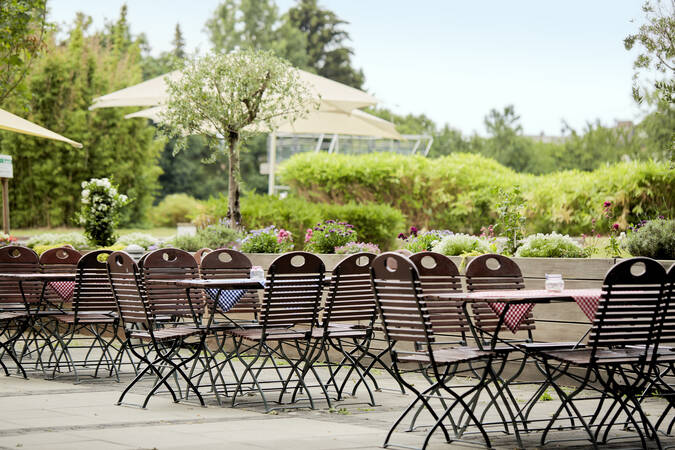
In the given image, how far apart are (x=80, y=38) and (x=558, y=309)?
63.6 feet

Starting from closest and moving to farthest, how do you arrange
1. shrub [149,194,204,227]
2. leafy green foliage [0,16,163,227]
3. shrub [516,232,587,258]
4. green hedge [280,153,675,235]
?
shrub [516,232,587,258]
green hedge [280,153,675,235]
leafy green foliage [0,16,163,227]
shrub [149,194,204,227]

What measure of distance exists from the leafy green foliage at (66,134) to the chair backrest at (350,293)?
1645 cm

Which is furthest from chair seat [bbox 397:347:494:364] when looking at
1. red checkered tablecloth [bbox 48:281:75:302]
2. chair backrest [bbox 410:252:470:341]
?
red checkered tablecloth [bbox 48:281:75:302]

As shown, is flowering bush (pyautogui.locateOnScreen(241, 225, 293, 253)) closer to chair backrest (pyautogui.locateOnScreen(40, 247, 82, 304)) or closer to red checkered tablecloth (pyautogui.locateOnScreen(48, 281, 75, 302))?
chair backrest (pyautogui.locateOnScreen(40, 247, 82, 304))

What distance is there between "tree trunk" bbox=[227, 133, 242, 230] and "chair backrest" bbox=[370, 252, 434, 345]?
20.6 ft

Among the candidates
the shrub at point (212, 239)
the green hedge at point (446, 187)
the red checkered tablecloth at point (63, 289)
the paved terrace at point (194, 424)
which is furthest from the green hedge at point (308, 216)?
the paved terrace at point (194, 424)

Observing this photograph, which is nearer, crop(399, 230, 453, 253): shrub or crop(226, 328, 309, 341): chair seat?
crop(226, 328, 309, 341): chair seat

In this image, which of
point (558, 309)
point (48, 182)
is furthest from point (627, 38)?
point (48, 182)

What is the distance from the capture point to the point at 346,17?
52.9 m

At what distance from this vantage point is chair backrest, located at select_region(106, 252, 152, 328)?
6.38m

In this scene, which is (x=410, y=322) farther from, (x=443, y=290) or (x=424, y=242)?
(x=424, y=242)

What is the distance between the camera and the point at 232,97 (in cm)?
1100

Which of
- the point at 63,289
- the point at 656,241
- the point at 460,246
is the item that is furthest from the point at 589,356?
the point at 63,289

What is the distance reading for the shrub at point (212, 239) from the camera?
10.5 metres
